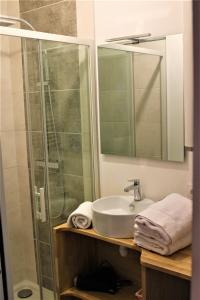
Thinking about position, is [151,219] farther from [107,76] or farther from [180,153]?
[107,76]

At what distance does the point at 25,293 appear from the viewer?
240 cm

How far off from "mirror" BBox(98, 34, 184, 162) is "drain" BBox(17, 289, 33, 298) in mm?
1180

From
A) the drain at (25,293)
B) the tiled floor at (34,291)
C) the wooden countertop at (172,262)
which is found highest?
the wooden countertop at (172,262)

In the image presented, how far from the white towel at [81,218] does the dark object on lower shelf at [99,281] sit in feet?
1.25

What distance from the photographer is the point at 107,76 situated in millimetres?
2111

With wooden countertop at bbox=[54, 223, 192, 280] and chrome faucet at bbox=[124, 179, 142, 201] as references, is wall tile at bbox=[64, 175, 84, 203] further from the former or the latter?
wooden countertop at bbox=[54, 223, 192, 280]

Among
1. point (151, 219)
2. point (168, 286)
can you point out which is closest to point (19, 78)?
point (151, 219)

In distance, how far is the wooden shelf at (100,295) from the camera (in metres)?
1.97

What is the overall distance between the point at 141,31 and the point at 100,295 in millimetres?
1572

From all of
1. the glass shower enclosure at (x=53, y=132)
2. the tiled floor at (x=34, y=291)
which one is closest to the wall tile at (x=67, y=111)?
the glass shower enclosure at (x=53, y=132)

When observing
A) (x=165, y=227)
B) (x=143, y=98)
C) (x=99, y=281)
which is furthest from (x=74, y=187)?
(x=165, y=227)

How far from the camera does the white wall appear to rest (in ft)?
5.85

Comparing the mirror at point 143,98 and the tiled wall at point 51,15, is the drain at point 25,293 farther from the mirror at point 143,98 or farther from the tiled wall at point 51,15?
the tiled wall at point 51,15

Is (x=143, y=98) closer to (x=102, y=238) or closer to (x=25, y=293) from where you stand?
(x=102, y=238)
